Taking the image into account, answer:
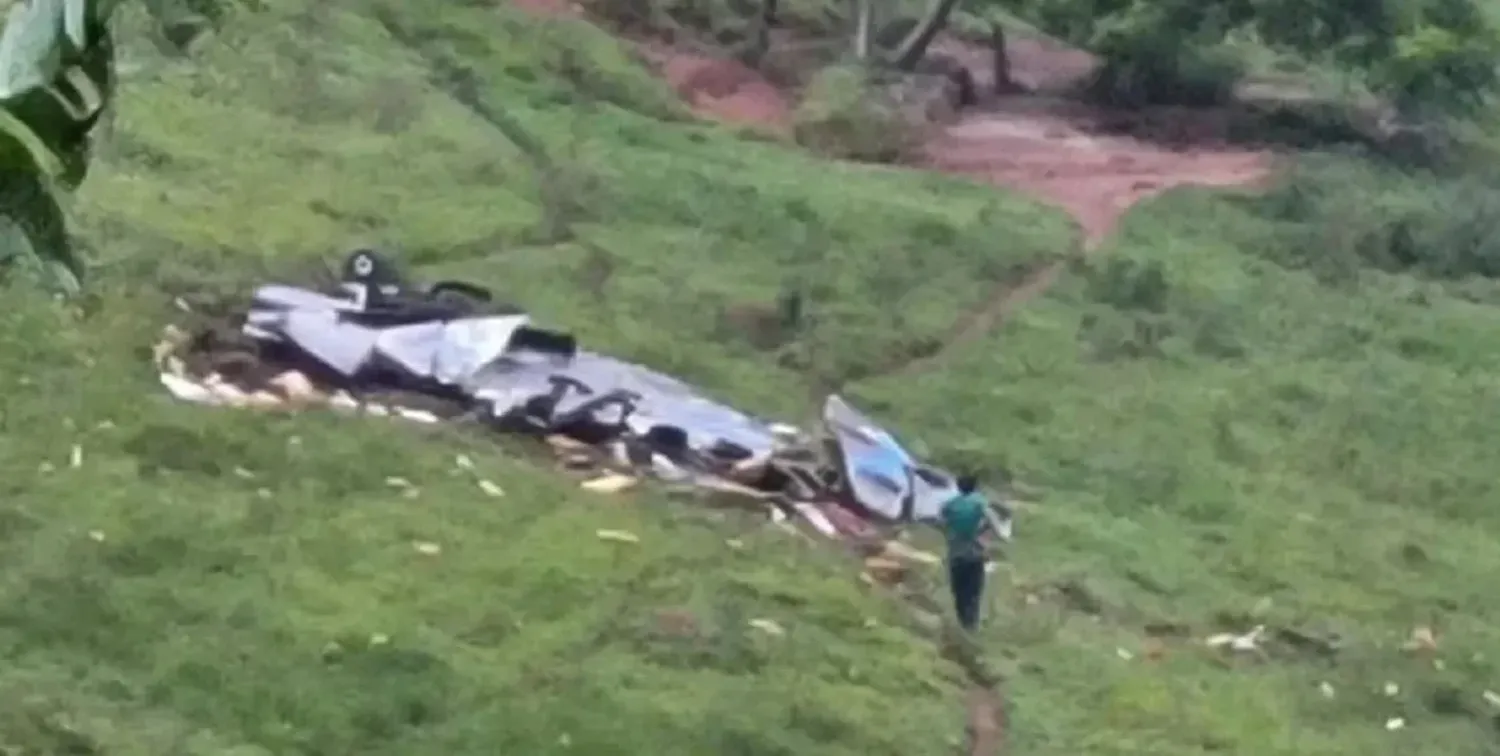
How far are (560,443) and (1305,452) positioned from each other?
384 centimetres

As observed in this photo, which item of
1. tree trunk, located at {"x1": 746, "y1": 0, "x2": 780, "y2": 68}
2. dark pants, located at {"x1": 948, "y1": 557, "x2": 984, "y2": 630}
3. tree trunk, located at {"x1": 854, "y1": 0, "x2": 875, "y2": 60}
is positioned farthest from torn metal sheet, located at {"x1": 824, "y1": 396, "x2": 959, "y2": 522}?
tree trunk, located at {"x1": 746, "y1": 0, "x2": 780, "y2": 68}

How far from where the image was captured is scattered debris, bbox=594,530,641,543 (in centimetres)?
809

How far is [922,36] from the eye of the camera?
1628cm

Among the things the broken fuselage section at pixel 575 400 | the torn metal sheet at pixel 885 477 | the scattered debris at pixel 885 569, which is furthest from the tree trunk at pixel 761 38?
the scattered debris at pixel 885 569

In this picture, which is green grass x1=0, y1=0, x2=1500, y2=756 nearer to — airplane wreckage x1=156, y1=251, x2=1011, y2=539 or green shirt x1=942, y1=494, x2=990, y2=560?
airplane wreckage x1=156, y1=251, x2=1011, y2=539

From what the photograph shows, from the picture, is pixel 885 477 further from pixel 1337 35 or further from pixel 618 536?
pixel 1337 35

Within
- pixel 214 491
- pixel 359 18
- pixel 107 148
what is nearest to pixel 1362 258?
pixel 359 18

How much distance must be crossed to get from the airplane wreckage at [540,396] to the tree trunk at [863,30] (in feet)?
22.3

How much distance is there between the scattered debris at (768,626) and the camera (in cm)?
758

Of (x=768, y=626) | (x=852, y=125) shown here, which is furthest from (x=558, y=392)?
(x=852, y=125)

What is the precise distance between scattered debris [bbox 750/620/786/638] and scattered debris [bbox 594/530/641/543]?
648 mm

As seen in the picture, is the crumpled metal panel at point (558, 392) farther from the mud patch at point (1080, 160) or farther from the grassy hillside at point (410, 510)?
the mud patch at point (1080, 160)

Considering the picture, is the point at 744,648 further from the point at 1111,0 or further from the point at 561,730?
the point at 1111,0

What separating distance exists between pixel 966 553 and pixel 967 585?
0.63ft
